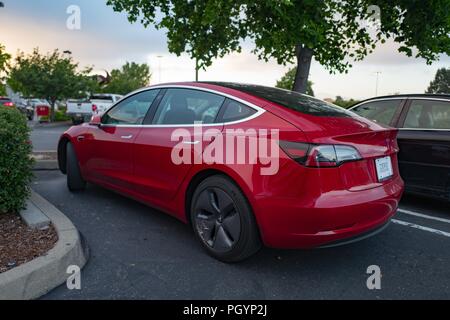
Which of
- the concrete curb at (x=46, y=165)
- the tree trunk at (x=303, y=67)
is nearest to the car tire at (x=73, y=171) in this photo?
the concrete curb at (x=46, y=165)

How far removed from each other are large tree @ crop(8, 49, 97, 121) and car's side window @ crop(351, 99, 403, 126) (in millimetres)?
19712

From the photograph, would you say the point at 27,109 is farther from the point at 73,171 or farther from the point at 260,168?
the point at 260,168

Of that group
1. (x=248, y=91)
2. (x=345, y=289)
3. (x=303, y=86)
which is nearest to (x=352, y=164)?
(x=345, y=289)

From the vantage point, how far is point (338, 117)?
322 centimetres

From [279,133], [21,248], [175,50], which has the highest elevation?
[175,50]

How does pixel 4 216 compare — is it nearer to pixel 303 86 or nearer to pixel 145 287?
pixel 145 287

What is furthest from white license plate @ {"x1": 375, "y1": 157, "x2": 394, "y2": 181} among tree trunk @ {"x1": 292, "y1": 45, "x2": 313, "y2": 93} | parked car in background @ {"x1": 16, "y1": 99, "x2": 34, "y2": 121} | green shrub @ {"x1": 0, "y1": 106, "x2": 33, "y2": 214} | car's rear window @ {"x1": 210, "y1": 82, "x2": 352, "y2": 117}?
parked car in background @ {"x1": 16, "y1": 99, "x2": 34, "y2": 121}

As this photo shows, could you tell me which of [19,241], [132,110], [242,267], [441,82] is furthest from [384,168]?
[441,82]

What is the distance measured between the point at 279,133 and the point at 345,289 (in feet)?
4.04

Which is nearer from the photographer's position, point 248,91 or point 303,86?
point 248,91

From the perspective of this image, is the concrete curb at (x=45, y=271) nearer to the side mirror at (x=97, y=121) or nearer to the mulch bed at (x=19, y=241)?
the mulch bed at (x=19, y=241)

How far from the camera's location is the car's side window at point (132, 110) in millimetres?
4145

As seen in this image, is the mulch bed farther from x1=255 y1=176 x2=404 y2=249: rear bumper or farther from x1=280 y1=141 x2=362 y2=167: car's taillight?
x1=280 y1=141 x2=362 y2=167: car's taillight

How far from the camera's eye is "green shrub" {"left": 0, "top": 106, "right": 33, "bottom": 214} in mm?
3482
